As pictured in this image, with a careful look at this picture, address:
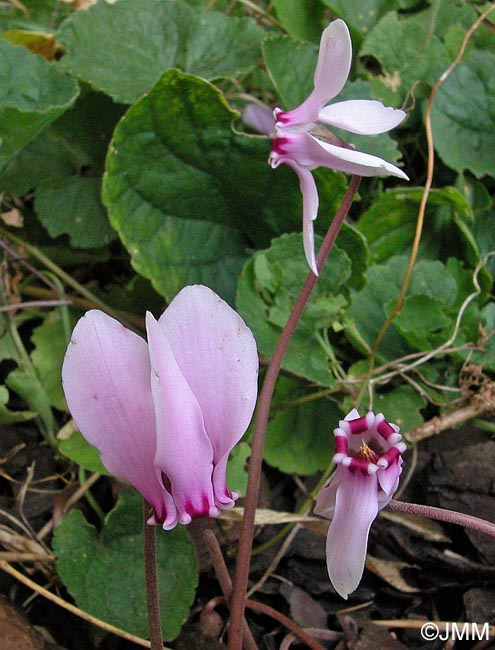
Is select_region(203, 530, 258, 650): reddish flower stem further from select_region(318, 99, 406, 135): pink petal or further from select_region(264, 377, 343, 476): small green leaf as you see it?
select_region(318, 99, 406, 135): pink petal

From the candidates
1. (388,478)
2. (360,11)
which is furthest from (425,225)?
(388,478)

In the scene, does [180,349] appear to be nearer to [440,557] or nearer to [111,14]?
[440,557]

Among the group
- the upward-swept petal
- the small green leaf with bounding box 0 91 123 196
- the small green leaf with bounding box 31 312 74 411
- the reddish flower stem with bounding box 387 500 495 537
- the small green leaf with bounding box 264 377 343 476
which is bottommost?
the small green leaf with bounding box 31 312 74 411

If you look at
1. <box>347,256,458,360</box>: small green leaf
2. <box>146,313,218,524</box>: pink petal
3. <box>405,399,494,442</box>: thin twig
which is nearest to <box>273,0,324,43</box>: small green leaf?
<box>347,256,458,360</box>: small green leaf

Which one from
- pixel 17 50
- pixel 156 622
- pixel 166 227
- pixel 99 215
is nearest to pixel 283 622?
pixel 156 622

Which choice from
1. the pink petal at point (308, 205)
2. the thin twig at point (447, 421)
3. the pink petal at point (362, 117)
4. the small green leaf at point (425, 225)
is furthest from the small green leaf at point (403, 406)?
the pink petal at point (362, 117)

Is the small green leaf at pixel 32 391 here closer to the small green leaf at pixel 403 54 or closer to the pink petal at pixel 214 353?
the pink petal at pixel 214 353
